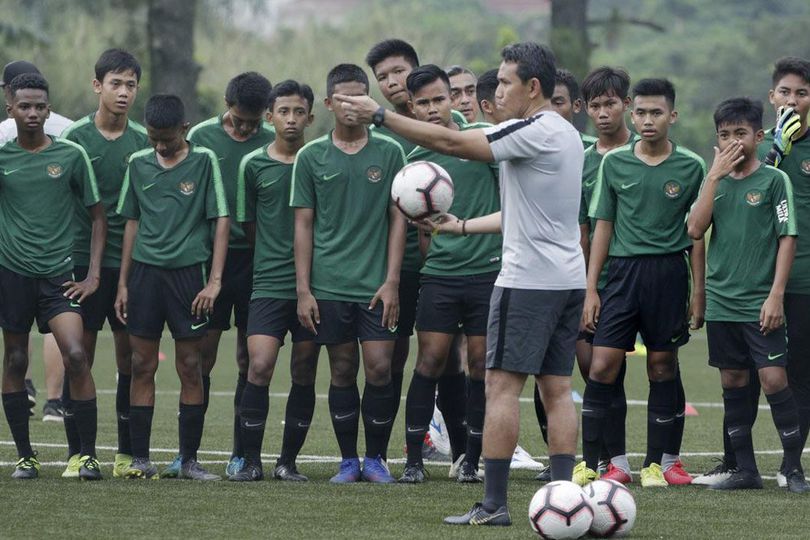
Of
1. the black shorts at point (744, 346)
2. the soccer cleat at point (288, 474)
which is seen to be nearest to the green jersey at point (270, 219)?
the soccer cleat at point (288, 474)

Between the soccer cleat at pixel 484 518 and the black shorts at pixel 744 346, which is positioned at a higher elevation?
the black shorts at pixel 744 346

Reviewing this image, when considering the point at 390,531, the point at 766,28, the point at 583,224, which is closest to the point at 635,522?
the point at 390,531

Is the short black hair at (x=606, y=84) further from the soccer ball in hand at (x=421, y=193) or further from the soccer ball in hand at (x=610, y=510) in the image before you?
the soccer ball in hand at (x=610, y=510)

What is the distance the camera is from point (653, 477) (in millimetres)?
8773

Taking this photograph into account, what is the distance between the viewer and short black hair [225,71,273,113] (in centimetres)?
907

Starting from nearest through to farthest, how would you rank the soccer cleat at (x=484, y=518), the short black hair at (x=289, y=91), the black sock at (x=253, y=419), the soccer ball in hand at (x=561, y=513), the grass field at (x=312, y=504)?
1. the soccer ball in hand at (x=561, y=513)
2. the grass field at (x=312, y=504)
3. the soccer cleat at (x=484, y=518)
4. the black sock at (x=253, y=419)
5. the short black hair at (x=289, y=91)

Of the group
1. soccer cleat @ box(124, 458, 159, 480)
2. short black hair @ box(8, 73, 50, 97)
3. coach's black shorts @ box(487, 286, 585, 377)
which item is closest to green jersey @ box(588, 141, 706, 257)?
coach's black shorts @ box(487, 286, 585, 377)

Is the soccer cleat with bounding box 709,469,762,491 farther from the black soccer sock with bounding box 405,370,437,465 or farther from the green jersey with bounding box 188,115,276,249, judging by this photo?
the green jersey with bounding box 188,115,276,249

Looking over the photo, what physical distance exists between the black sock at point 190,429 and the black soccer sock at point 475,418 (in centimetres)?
148

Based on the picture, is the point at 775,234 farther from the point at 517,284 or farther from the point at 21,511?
the point at 21,511

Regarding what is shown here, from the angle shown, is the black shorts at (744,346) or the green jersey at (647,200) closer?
the black shorts at (744,346)

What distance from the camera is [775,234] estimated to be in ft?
28.2

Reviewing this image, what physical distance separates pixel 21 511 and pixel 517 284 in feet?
8.27

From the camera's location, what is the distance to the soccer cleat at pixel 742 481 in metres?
8.60
